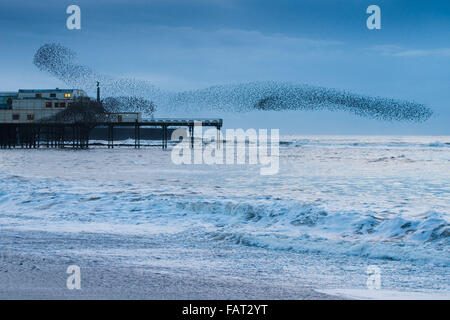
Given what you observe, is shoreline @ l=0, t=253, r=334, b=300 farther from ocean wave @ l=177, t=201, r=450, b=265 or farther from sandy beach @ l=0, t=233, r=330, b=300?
ocean wave @ l=177, t=201, r=450, b=265

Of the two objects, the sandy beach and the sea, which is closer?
the sandy beach

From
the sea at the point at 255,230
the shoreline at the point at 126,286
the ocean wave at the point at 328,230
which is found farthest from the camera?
the ocean wave at the point at 328,230

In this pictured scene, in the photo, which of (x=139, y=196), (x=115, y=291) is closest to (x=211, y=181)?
(x=139, y=196)

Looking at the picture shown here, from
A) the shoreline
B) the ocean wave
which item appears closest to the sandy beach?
the shoreline

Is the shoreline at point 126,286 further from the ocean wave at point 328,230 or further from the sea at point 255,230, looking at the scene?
the ocean wave at point 328,230

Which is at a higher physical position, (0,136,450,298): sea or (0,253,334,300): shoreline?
(0,253,334,300): shoreline

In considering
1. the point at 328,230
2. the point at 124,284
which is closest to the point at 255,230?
the point at 328,230

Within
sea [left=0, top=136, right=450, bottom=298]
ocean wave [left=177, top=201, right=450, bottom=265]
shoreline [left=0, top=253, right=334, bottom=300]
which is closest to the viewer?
shoreline [left=0, top=253, right=334, bottom=300]

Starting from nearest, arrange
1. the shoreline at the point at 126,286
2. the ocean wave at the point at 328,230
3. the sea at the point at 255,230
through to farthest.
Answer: the shoreline at the point at 126,286
the sea at the point at 255,230
the ocean wave at the point at 328,230

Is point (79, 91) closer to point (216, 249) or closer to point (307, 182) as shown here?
point (307, 182)

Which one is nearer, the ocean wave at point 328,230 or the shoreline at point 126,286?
the shoreline at point 126,286

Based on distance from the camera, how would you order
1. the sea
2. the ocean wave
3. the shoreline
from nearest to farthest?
the shoreline → the sea → the ocean wave

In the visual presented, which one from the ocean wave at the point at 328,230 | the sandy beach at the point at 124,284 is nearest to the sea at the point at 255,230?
the ocean wave at the point at 328,230
